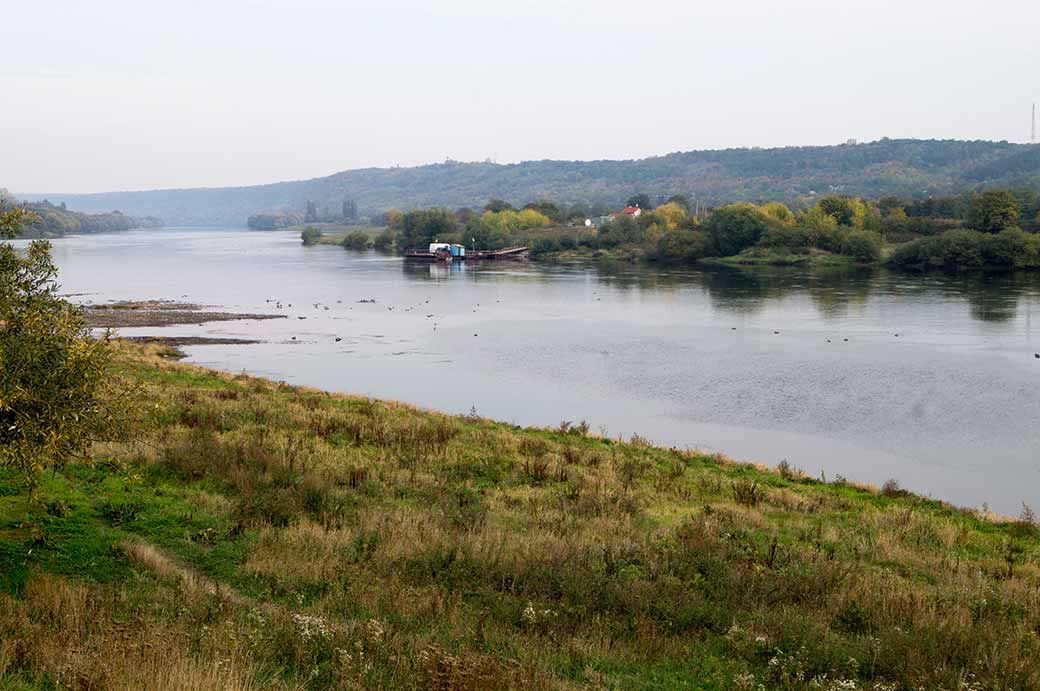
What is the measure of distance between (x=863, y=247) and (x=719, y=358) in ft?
207

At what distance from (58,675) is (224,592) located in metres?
2.70

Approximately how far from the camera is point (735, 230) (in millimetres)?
106562

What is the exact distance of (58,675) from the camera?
20.7ft

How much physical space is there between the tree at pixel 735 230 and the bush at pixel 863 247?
10192 mm

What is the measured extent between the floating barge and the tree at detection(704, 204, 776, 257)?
29.5 m

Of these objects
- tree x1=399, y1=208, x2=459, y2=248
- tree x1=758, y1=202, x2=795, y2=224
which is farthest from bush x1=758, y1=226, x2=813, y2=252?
tree x1=399, y1=208, x2=459, y2=248

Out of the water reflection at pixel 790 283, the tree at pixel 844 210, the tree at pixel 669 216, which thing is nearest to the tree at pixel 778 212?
the tree at pixel 844 210

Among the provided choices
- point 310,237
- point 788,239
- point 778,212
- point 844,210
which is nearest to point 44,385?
point 788,239

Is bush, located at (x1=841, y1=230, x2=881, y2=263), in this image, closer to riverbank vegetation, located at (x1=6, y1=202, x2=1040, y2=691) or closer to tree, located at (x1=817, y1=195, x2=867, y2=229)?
tree, located at (x1=817, y1=195, x2=867, y2=229)

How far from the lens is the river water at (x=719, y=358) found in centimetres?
2547

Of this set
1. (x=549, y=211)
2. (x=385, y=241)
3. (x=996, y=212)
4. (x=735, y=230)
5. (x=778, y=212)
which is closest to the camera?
(x=996, y=212)

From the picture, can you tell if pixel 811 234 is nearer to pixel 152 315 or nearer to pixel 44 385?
pixel 152 315

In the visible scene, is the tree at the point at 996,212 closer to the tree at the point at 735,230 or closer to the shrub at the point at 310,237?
the tree at the point at 735,230

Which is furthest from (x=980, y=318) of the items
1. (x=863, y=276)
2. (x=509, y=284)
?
(x=509, y=284)
